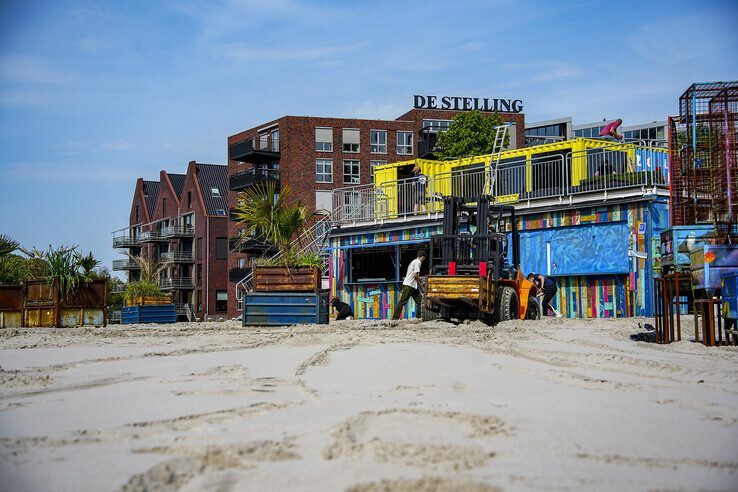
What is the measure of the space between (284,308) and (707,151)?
388 inches

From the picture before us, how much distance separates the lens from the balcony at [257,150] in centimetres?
6919

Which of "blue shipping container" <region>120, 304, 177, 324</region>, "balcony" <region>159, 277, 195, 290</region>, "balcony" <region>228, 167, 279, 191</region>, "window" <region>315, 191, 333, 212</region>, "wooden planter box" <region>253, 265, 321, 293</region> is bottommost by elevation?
"blue shipping container" <region>120, 304, 177, 324</region>

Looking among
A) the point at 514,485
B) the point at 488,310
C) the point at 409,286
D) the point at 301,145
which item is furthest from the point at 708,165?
the point at 301,145

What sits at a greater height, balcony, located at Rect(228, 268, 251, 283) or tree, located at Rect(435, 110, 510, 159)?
tree, located at Rect(435, 110, 510, 159)

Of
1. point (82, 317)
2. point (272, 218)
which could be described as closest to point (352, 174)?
point (272, 218)

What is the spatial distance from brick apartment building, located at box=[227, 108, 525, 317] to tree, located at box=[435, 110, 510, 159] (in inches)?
353

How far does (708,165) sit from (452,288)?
Answer: 6.20 m

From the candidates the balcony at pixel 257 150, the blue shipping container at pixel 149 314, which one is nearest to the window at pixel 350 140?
the balcony at pixel 257 150

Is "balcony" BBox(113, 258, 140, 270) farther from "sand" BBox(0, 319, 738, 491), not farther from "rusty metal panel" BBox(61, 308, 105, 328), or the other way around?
"sand" BBox(0, 319, 738, 491)

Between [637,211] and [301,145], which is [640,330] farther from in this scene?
[301,145]

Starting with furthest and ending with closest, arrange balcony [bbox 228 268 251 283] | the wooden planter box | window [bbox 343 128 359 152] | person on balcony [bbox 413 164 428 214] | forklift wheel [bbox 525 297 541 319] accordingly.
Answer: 1. window [bbox 343 128 359 152]
2. balcony [bbox 228 268 251 283]
3. person on balcony [bbox 413 164 428 214]
4. the wooden planter box
5. forklift wheel [bbox 525 297 541 319]

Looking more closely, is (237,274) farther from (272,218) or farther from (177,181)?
(272,218)

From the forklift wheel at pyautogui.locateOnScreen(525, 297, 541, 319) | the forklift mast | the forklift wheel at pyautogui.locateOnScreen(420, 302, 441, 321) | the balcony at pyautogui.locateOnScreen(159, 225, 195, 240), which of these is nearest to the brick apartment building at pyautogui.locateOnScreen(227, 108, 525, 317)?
the balcony at pyautogui.locateOnScreen(159, 225, 195, 240)

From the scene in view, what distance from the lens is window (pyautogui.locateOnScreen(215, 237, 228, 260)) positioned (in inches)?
3044
